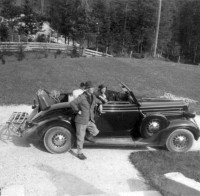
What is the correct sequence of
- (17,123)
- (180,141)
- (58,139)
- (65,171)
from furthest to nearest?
(17,123), (180,141), (58,139), (65,171)

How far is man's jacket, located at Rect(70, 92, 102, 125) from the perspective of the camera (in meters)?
6.25

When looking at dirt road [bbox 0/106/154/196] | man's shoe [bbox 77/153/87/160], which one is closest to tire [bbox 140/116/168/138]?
dirt road [bbox 0/106/154/196]

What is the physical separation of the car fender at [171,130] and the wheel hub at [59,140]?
80.5 inches

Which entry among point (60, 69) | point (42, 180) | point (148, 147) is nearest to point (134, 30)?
point (60, 69)

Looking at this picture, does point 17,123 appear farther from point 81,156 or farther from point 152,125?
point 152,125

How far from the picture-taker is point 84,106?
627 centimetres

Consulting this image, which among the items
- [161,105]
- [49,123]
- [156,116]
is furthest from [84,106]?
[161,105]

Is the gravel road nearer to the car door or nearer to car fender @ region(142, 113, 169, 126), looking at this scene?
the car door

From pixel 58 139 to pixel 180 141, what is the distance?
115 inches

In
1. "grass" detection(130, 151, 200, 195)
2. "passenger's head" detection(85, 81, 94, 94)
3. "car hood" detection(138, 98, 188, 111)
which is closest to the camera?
"grass" detection(130, 151, 200, 195)

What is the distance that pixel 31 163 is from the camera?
6.32 meters

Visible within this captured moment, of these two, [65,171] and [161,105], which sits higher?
[161,105]

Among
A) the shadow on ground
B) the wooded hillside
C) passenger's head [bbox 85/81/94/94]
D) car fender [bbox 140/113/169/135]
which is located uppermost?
the wooded hillside

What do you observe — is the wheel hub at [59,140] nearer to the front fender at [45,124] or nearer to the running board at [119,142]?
the front fender at [45,124]
